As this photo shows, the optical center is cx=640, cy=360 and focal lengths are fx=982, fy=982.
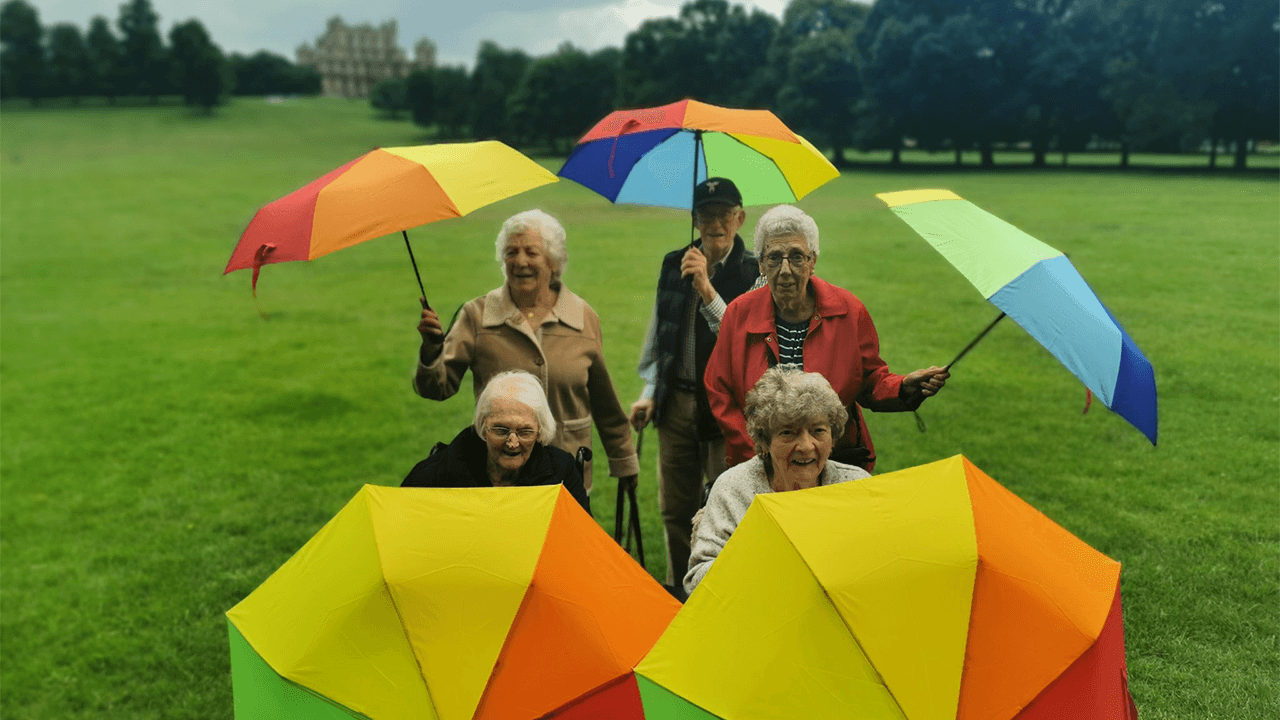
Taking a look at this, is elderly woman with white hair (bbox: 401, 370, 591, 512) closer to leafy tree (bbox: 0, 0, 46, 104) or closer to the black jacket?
the black jacket

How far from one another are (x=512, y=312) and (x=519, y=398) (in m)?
0.94

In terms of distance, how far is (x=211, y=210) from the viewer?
35750 mm

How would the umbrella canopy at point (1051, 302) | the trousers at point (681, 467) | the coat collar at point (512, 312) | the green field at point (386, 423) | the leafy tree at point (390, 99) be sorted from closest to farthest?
1. the umbrella canopy at point (1051, 302)
2. the coat collar at point (512, 312)
3. the trousers at point (681, 467)
4. the green field at point (386, 423)
5. the leafy tree at point (390, 99)

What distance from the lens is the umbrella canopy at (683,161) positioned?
5.30 meters

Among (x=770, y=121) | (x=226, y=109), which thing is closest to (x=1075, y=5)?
(x=770, y=121)

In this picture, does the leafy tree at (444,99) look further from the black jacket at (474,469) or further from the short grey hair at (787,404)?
the short grey hair at (787,404)

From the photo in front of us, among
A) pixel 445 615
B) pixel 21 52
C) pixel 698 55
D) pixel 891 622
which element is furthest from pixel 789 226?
pixel 21 52

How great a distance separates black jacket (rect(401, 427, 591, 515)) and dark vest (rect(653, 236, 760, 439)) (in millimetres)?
1349

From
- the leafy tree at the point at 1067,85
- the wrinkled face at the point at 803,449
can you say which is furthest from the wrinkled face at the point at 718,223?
the leafy tree at the point at 1067,85

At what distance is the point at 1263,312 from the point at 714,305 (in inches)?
484

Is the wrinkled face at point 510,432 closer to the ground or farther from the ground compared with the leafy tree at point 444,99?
closer to the ground

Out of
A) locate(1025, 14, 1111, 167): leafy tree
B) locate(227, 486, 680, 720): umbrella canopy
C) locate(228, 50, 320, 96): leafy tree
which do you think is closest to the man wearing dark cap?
locate(227, 486, 680, 720): umbrella canopy

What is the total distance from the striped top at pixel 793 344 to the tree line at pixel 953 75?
4571 centimetres

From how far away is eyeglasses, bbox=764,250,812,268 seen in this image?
167 inches
